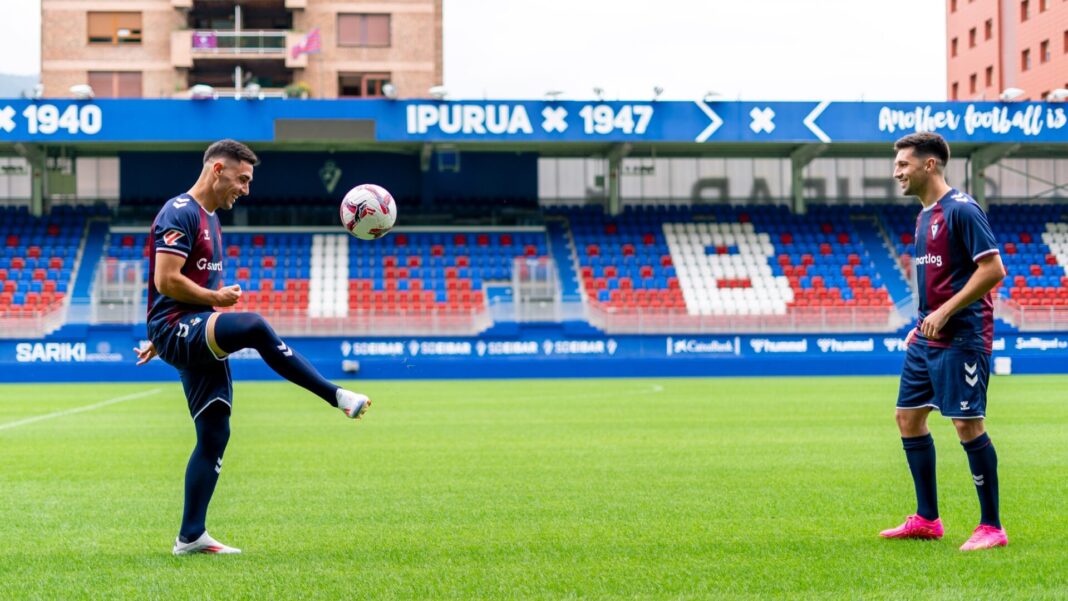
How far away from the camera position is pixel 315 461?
11531 mm

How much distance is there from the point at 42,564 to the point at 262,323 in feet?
5.47

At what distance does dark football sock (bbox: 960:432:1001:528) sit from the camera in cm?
663

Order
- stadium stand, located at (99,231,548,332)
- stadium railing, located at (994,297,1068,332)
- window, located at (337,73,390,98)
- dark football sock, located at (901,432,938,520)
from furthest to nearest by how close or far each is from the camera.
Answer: window, located at (337,73,390,98)
stadium stand, located at (99,231,548,332)
stadium railing, located at (994,297,1068,332)
dark football sock, located at (901,432,938,520)

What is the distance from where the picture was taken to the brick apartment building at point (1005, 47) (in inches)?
2290

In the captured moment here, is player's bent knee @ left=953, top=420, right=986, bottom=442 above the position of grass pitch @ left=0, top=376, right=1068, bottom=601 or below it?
above

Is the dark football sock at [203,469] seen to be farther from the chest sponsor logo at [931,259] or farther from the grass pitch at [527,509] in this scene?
the chest sponsor logo at [931,259]

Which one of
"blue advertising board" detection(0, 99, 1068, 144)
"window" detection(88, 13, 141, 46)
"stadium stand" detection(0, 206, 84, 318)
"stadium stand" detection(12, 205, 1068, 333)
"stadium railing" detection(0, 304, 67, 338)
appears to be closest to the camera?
"stadium railing" detection(0, 304, 67, 338)

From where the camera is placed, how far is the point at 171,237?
6441 millimetres

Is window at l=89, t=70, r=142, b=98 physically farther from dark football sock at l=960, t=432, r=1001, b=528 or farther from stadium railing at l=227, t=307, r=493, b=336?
dark football sock at l=960, t=432, r=1001, b=528

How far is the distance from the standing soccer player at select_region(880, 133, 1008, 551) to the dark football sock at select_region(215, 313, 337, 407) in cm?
322

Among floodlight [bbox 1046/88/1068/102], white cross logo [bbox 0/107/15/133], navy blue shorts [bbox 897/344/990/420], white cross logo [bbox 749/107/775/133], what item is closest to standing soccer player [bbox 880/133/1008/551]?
navy blue shorts [bbox 897/344/990/420]

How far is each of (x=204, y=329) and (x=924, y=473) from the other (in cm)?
400

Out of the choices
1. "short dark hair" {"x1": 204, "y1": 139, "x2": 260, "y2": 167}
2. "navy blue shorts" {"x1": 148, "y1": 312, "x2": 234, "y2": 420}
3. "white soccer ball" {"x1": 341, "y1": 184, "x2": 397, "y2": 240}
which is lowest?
"navy blue shorts" {"x1": 148, "y1": 312, "x2": 234, "y2": 420}

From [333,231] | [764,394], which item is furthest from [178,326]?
[333,231]
